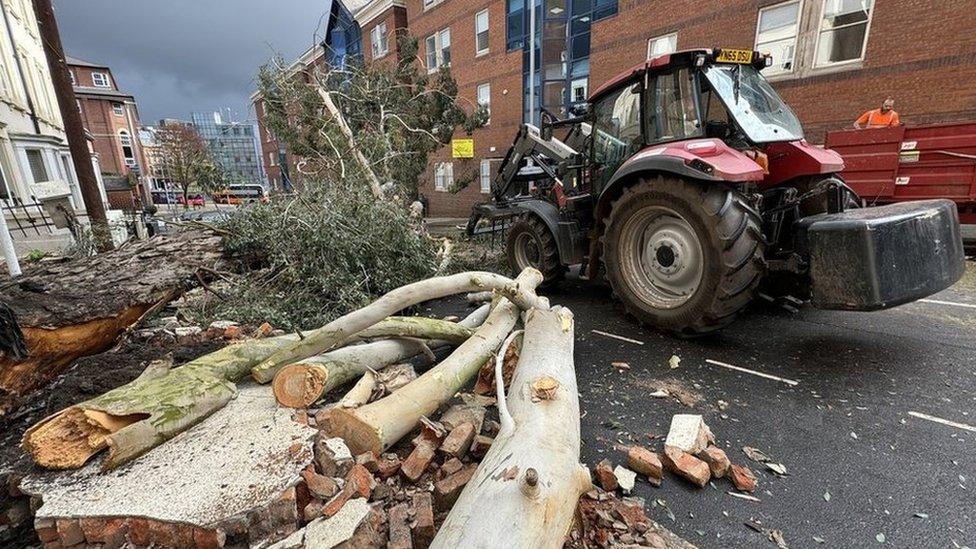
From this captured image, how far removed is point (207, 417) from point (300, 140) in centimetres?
1093

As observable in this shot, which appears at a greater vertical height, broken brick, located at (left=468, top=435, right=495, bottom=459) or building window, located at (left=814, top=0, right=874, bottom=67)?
building window, located at (left=814, top=0, right=874, bottom=67)

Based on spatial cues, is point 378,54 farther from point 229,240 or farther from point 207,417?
point 207,417

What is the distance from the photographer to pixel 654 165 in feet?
11.2

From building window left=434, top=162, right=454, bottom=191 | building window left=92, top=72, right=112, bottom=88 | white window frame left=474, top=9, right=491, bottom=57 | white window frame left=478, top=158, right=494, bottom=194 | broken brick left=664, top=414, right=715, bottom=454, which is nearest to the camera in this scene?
broken brick left=664, top=414, right=715, bottom=454

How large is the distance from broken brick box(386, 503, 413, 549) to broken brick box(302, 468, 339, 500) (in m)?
0.27

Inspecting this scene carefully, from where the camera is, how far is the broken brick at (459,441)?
205 centimetres

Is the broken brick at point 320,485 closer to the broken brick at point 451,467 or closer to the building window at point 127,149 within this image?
the broken brick at point 451,467

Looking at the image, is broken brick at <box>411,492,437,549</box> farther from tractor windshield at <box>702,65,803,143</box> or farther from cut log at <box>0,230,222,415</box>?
tractor windshield at <box>702,65,803,143</box>

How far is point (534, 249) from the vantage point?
543 centimetres

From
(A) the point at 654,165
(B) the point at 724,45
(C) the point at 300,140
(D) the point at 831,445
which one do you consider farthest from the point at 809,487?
(C) the point at 300,140

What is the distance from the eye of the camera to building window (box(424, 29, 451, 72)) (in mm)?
17562

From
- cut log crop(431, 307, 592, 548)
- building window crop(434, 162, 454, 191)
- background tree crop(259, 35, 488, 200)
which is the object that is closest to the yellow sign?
background tree crop(259, 35, 488, 200)

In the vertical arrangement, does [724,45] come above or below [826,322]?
above

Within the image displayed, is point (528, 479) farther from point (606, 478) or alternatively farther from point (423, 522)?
point (606, 478)
